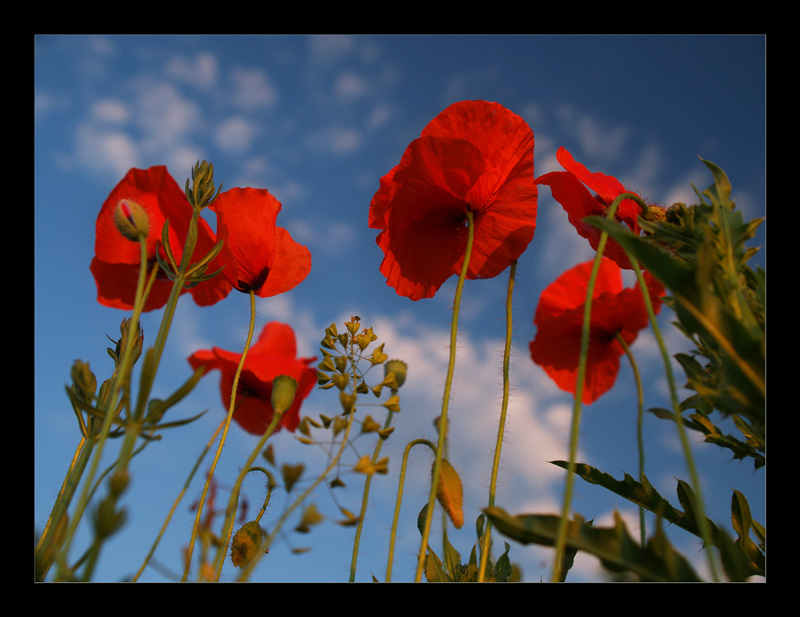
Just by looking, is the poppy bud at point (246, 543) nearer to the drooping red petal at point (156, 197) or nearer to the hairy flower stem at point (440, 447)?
the hairy flower stem at point (440, 447)

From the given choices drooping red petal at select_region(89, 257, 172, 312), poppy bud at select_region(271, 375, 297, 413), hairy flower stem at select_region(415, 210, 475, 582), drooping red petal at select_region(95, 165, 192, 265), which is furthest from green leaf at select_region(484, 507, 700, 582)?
drooping red petal at select_region(89, 257, 172, 312)

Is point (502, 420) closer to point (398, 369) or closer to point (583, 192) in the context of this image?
point (398, 369)

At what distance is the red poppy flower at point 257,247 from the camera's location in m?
1.00

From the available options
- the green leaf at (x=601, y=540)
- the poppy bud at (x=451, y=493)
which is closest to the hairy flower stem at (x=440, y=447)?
the poppy bud at (x=451, y=493)

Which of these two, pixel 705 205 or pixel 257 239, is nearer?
pixel 705 205

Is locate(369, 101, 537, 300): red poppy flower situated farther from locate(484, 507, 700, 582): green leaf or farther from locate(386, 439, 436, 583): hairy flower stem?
locate(484, 507, 700, 582): green leaf

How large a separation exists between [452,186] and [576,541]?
24.2 inches

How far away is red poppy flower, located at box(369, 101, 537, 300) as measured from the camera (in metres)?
0.87

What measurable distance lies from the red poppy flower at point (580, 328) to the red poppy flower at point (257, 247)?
567 mm
